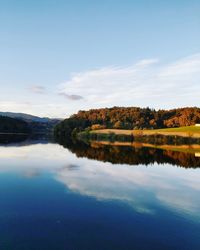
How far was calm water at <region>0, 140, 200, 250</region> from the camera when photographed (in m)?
14.7

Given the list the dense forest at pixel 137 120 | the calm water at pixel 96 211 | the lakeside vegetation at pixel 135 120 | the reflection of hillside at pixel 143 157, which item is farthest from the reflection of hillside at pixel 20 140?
the calm water at pixel 96 211

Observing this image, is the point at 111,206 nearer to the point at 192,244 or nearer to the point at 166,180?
the point at 192,244

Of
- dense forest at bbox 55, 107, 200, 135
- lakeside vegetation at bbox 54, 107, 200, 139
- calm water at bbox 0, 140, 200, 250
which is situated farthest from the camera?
dense forest at bbox 55, 107, 200, 135

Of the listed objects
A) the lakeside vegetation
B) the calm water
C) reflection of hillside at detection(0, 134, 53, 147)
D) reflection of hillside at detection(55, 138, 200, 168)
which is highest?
the lakeside vegetation

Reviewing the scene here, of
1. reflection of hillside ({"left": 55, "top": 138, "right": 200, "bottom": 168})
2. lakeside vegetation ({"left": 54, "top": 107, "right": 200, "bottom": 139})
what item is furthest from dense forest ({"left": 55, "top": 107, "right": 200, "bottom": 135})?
reflection of hillside ({"left": 55, "top": 138, "right": 200, "bottom": 168})

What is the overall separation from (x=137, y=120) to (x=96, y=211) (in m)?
164

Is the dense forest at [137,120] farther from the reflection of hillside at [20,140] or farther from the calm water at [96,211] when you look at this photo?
the calm water at [96,211]

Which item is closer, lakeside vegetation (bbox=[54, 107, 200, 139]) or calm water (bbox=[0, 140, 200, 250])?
calm water (bbox=[0, 140, 200, 250])

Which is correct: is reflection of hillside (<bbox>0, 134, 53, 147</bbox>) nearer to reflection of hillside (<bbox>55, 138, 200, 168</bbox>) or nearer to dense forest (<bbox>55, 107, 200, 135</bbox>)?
reflection of hillside (<bbox>55, 138, 200, 168</bbox>)

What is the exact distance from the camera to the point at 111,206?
68.8ft

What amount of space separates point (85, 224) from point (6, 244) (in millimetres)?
4650

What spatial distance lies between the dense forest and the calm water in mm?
134989

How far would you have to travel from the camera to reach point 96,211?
19516mm

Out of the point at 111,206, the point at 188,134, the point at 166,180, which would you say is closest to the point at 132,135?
the point at 188,134
